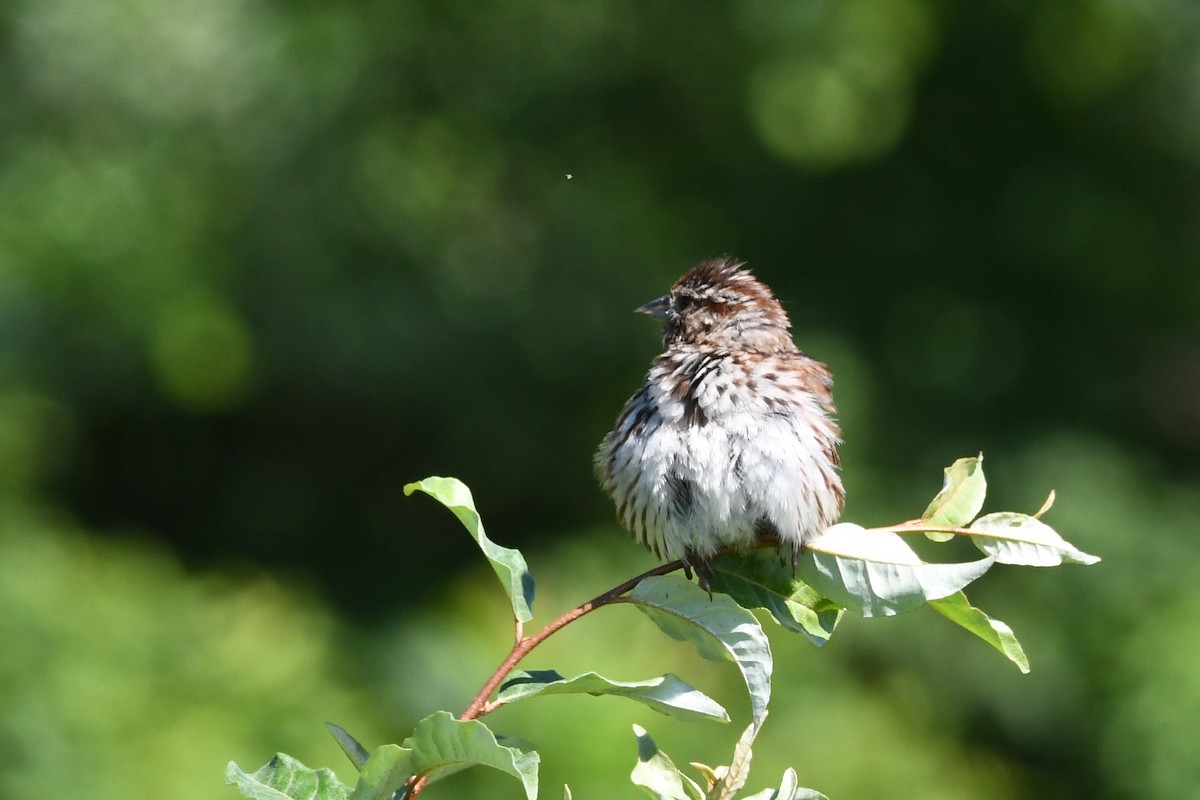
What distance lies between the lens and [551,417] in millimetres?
8156

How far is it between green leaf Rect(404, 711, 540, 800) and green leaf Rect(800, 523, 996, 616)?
Answer: 72 cm

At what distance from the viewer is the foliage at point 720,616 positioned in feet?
6.72

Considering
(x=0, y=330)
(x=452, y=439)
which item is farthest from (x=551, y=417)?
(x=0, y=330)

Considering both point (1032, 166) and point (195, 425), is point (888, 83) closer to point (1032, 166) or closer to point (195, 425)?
point (1032, 166)

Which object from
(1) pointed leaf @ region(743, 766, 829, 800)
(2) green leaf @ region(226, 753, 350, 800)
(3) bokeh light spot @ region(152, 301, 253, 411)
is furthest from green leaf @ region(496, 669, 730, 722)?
(3) bokeh light spot @ region(152, 301, 253, 411)

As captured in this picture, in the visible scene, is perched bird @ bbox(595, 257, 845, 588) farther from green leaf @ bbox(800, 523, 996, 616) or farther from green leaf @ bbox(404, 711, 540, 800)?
green leaf @ bbox(404, 711, 540, 800)

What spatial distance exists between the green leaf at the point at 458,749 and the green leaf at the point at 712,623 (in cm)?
46

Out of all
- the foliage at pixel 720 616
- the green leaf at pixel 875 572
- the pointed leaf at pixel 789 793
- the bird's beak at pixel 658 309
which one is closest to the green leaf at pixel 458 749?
the foliage at pixel 720 616

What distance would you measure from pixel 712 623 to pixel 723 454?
3.38 feet

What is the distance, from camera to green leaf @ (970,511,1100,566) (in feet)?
7.55

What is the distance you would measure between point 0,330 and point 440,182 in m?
2.33

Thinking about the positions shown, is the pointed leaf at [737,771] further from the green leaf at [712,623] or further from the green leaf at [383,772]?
the green leaf at [383,772]

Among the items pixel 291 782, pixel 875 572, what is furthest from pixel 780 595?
pixel 291 782

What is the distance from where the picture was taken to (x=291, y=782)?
2.12 m
